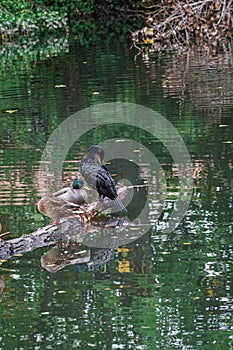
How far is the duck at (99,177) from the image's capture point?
796cm

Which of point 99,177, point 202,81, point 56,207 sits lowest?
point 202,81

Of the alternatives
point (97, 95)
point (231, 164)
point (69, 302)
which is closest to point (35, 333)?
point (69, 302)

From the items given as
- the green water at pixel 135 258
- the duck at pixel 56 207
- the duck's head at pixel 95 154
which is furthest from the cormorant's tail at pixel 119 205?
the duck's head at pixel 95 154

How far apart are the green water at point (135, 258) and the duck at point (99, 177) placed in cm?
32

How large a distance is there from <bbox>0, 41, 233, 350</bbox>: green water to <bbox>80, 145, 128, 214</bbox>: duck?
0.32 m

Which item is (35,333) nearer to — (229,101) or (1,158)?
(1,158)

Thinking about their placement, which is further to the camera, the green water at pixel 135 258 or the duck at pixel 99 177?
the duck at pixel 99 177

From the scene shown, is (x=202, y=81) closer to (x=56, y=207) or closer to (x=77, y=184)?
(x=77, y=184)

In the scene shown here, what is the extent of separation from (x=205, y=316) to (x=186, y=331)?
0.24 m

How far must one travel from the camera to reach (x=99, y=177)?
807cm

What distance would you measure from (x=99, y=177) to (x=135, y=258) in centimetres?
119

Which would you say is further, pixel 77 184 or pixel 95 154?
pixel 95 154

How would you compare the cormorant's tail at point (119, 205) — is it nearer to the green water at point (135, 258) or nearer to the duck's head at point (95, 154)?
the green water at point (135, 258)

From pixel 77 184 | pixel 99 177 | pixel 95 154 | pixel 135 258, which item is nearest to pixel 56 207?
pixel 77 184
